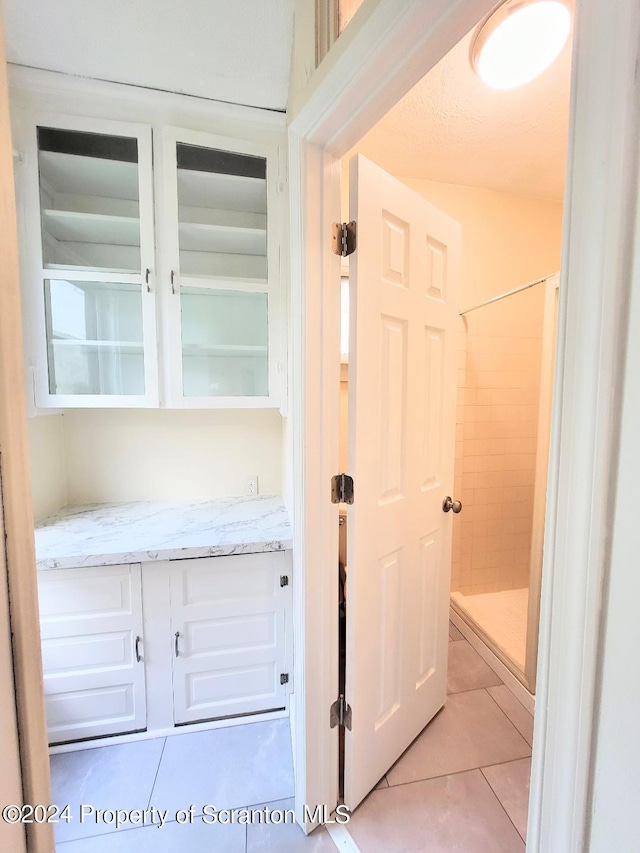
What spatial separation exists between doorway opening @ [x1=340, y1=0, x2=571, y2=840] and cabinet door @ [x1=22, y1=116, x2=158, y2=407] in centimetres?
96

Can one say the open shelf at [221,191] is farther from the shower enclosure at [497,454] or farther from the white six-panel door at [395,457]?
the shower enclosure at [497,454]

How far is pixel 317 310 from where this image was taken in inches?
37.2

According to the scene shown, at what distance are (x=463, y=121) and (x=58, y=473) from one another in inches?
97.9

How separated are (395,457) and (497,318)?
1.50 m

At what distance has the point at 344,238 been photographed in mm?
964

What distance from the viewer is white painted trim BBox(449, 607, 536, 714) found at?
1503 mm

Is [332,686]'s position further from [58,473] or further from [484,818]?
[58,473]

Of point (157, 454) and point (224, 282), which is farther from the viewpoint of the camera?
point (157, 454)

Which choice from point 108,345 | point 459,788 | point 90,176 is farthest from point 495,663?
point 90,176

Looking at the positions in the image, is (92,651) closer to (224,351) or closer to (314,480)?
(314,480)

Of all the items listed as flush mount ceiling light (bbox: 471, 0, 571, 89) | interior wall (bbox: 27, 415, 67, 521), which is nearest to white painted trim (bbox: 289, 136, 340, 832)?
flush mount ceiling light (bbox: 471, 0, 571, 89)

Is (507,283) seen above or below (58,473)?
above

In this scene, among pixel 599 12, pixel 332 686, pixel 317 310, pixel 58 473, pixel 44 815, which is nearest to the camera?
pixel 599 12

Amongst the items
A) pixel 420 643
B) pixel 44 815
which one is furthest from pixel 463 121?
pixel 44 815
